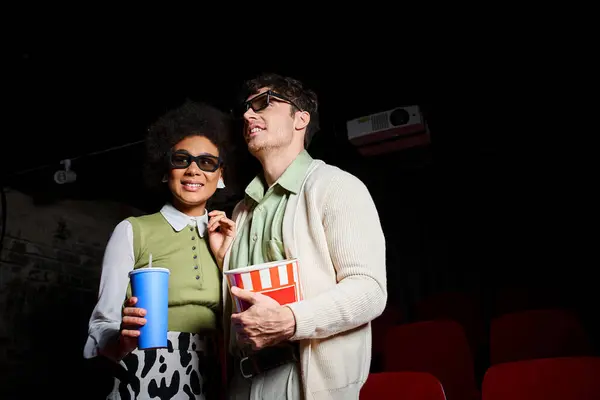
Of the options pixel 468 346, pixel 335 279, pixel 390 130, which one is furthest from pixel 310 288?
pixel 390 130

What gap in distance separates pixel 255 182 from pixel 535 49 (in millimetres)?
2432

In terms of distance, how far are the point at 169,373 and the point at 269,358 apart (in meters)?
0.38

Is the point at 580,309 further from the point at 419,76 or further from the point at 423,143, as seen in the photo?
the point at 419,76

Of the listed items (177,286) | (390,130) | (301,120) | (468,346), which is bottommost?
(468,346)

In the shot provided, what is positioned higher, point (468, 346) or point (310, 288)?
point (310, 288)

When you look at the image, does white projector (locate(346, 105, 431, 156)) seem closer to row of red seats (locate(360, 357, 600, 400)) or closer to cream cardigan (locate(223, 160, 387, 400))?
row of red seats (locate(360, 357, 600, 400))

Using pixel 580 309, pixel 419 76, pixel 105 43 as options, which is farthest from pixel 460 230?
pixel 105 43

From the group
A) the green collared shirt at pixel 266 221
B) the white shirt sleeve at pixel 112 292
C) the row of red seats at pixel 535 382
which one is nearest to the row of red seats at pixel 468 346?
the row of red seats at pixel 535 382

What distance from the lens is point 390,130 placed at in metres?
3.69

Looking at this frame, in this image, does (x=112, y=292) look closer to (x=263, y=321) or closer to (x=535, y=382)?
(x=263, y=321)

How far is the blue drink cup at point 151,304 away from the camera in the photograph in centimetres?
124

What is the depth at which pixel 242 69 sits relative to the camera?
3.21 metres

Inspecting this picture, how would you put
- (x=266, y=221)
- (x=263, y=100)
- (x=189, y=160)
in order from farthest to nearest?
(x=189, y=160)
(x=263, y=100)
(x=266, y=221)

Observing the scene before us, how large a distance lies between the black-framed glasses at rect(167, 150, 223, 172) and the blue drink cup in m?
0.58
